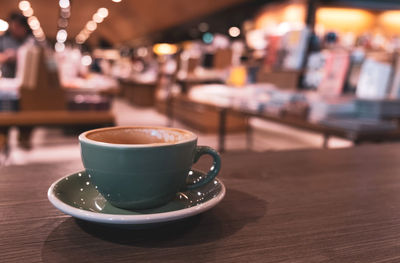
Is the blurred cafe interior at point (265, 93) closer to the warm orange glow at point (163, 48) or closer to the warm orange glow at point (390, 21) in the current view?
the warm orange glow at point (390, 21)

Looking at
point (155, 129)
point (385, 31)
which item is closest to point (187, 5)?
point (385, 31)

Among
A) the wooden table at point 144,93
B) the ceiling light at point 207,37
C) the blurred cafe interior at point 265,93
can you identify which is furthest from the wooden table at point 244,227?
the wooden table at point 144,93

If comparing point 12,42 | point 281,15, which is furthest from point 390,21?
point 12,42

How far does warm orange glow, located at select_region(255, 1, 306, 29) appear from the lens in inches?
182

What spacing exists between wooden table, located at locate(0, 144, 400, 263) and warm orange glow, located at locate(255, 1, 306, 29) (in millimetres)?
4348

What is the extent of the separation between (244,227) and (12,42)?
→ 351 centimetres

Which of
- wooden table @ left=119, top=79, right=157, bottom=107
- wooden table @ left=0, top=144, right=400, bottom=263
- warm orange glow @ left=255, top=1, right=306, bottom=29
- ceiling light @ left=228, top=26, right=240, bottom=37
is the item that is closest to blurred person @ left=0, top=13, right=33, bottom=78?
wooden table @ left=0, top=144, right=400, bottom=263

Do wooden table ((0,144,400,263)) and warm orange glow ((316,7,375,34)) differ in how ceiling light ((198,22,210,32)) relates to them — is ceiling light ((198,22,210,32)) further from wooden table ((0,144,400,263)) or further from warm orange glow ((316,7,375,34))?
wooden table ((0,144,400,263))

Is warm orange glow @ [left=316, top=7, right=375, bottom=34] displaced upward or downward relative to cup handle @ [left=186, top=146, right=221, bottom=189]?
upward

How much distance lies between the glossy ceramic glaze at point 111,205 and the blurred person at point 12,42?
2.99 metres

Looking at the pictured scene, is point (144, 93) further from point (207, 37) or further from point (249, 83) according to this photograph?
point (249, 83)

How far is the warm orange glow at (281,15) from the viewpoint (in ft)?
15.2

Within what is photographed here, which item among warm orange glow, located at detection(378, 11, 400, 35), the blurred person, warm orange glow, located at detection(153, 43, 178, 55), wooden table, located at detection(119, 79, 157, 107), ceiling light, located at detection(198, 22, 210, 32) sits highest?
ceiling light, located at detection(198, 22, 210, 32)

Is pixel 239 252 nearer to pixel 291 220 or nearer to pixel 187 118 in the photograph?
pixel 291 220
